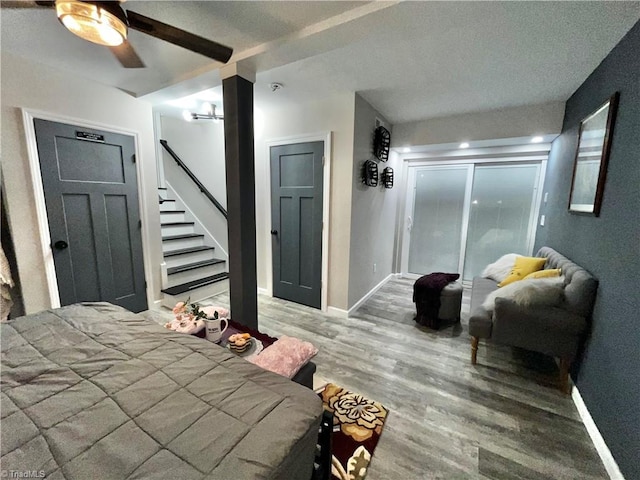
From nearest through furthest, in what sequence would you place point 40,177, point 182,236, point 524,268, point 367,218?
point 40,177, point 524,268, point 367,218, point 182,236

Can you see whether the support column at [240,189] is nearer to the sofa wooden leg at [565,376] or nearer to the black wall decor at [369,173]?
the black wall decor at [369,173]

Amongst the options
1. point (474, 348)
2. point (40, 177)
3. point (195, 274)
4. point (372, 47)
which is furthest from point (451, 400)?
point (40, 177)

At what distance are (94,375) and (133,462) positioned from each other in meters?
0.53

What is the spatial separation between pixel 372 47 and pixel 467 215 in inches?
124

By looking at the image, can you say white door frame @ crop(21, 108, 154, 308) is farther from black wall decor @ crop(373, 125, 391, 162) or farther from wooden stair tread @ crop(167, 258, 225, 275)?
black wall decor @ crop(373, 125, 391, 162)

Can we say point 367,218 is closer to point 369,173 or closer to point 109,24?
point 369,173

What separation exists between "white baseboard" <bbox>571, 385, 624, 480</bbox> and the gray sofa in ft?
0.42

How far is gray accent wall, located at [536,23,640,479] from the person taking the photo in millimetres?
1296

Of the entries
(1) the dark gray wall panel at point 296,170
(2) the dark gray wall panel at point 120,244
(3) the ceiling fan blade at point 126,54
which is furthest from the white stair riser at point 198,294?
(3) the ceiling fan blade at point 126,54

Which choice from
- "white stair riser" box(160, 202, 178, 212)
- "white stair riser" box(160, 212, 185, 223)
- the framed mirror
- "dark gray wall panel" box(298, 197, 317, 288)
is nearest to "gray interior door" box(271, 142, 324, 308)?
"dark gray wall panel" box(298, 197, 317, 288)

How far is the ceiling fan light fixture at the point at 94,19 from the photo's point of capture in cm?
108

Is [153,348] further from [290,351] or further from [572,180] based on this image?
[572,180]

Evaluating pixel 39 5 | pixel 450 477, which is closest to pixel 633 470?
pixel 450 477

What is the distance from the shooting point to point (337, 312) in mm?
3139
